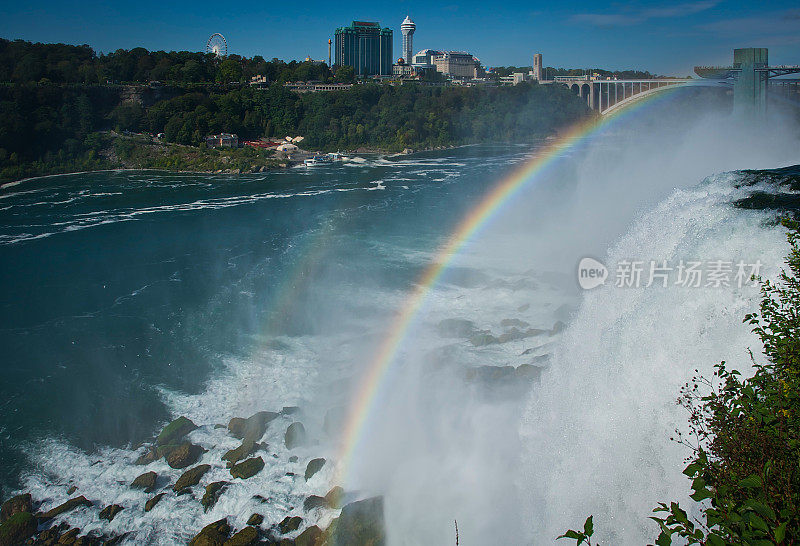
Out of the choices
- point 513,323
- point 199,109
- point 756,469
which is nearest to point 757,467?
point 756,469

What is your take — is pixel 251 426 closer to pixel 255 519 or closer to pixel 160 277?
pixel 255 519

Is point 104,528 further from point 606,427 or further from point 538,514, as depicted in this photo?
point 606,427

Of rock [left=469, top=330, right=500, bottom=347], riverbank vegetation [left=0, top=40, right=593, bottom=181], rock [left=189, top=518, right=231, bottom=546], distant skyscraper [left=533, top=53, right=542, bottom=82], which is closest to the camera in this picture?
rock [left=189, top=518, right=231, bottom=546]

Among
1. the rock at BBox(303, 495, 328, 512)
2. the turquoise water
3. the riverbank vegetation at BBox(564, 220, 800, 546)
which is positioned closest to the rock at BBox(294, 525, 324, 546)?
the rock at BBox(303, 495, 328, 512)

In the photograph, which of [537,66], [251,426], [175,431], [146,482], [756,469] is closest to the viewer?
[756,469]

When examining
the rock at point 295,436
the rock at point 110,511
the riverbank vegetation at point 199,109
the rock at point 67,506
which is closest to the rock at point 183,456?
the rock at point 110,511

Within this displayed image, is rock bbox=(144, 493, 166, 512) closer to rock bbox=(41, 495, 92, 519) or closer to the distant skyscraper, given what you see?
rock bbox=(41, 495, 92, 519)

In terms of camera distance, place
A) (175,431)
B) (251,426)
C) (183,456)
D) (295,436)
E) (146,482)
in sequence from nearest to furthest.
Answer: (146,482)
(183,456)
(295,436)
(175,431)
(251,426)
